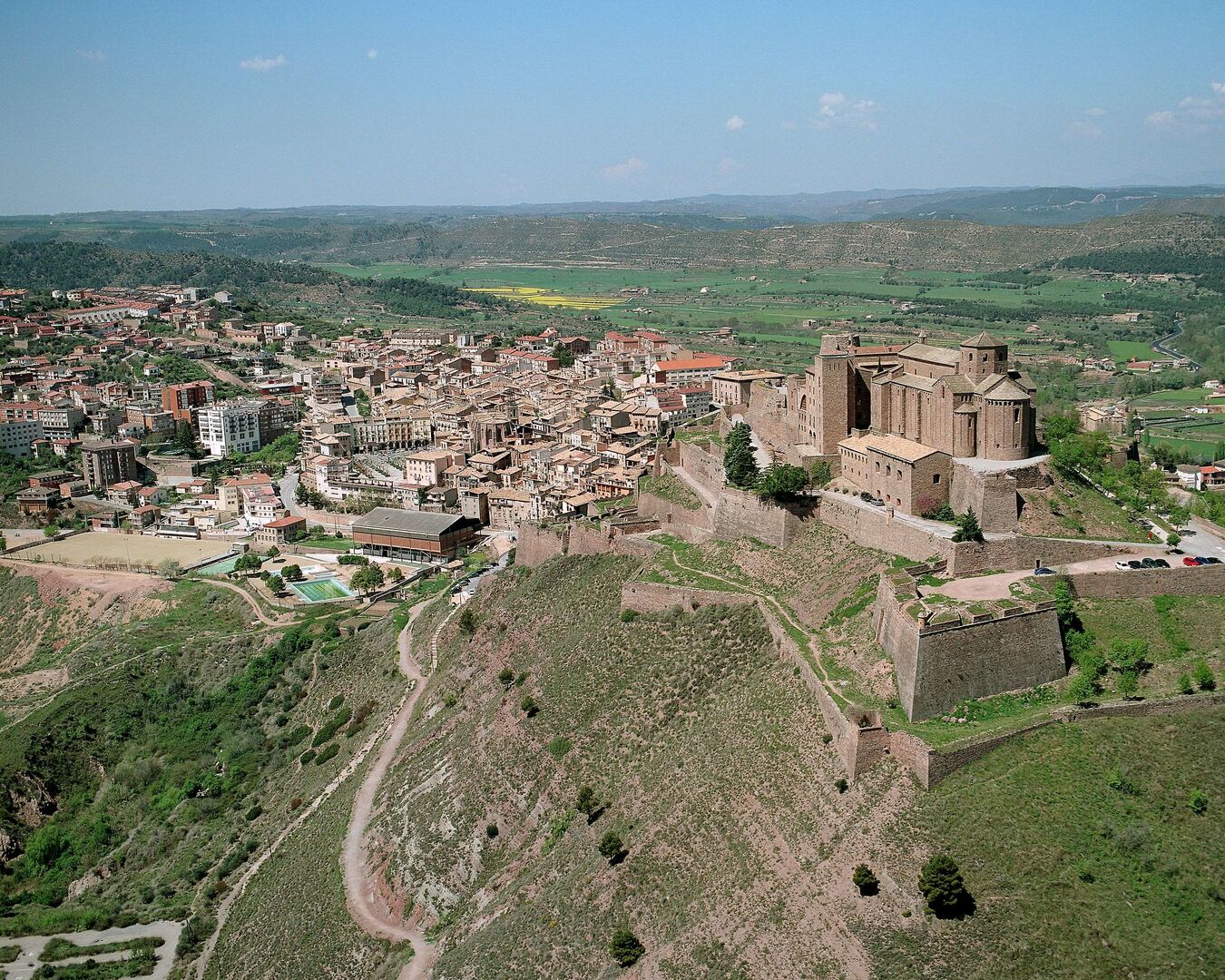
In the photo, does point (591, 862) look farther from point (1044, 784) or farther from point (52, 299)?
point (52, 299)

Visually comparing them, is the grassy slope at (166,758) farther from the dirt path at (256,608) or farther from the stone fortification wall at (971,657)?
the stone fortification wall at (971,657)

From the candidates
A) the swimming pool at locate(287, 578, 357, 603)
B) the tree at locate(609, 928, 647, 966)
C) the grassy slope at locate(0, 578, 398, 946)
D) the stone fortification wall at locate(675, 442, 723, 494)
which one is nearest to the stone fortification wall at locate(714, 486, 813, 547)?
→ the stone fortification wall at locate(675, 442, 723, 494)

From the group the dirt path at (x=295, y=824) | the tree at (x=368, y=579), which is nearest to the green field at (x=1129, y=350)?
the tree at (x=368, y=579)

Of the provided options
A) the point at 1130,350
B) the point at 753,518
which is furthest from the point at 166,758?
the point at 1130,350

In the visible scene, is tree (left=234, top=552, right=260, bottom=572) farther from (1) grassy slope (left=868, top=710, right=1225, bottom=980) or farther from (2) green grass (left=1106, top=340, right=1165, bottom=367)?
(2) green grass (left=1106, top=340, right=1165, bottom=367)

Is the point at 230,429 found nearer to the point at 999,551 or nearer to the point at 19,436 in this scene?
the point at 19,436

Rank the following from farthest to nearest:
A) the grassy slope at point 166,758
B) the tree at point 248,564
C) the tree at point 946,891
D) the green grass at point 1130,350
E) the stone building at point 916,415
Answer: the green grass at point 1130,350 < the tree at point 248,564 < the grassy slope at point 166,758 < the stone building at point 916,415 < the tree at point 946,891
